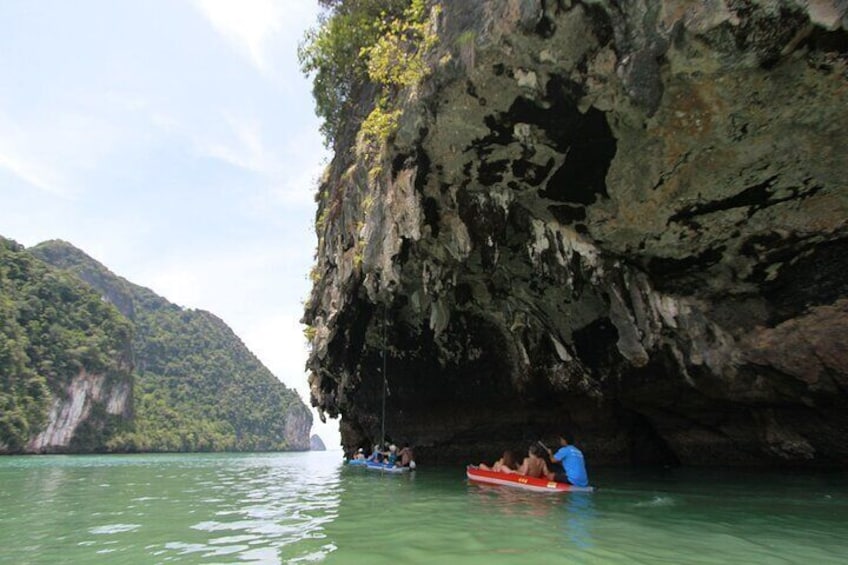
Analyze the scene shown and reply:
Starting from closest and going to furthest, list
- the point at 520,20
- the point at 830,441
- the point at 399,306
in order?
1. the point at 520,20
2. the point at 830,441
3. the point at 399,306

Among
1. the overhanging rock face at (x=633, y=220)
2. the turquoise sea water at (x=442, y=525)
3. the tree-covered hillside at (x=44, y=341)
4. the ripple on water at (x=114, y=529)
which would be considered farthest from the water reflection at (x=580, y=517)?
the tree-covered hillside at (x=44, y=341)

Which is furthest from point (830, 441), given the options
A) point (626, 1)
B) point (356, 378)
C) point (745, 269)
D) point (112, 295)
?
point (112, 295)

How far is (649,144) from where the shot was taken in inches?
358

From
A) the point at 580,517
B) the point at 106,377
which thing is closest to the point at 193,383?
the point at 106,377

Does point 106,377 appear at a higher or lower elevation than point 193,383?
lower

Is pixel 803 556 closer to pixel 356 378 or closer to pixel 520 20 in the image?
pixel 520 20

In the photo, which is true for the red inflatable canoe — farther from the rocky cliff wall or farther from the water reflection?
the rocky cliff wall

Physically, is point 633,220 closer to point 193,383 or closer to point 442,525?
point 442,525

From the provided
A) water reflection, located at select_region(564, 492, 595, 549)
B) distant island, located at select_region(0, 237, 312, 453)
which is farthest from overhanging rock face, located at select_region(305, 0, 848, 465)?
distant island, located at select_region(0, 237, 312, 453)

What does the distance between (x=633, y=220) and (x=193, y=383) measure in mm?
110015

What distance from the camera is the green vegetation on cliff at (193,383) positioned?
83750 millimetres

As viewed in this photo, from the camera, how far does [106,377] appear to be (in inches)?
2667

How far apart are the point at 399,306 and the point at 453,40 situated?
9228 mm

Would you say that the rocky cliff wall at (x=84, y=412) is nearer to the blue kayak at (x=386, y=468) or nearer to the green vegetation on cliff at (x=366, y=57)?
the blue kayak at (x=386, y=468)
